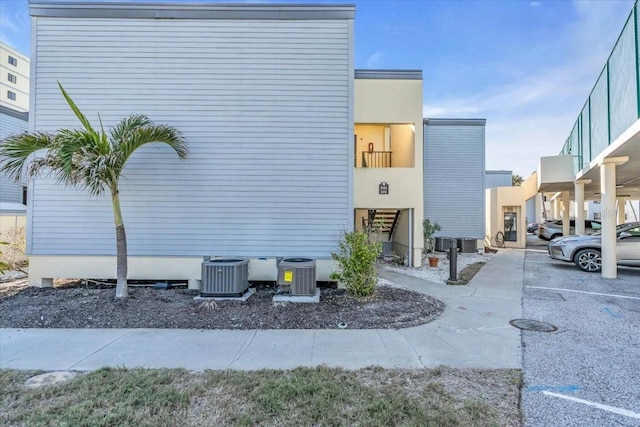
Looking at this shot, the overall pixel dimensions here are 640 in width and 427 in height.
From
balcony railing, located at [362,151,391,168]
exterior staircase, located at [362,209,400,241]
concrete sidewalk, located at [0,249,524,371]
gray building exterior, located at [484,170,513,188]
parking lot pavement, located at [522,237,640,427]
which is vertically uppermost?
gray building exterior, located at [484,170,513,188]

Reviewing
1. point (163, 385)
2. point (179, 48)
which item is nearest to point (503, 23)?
point (179, 48)

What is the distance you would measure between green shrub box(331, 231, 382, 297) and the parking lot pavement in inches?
105

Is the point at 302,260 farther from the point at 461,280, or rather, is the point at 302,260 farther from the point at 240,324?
the point at 461,280

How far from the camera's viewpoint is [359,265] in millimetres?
6195

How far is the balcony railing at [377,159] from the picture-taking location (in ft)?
37.4

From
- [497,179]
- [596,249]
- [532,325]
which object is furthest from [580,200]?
[532,325]

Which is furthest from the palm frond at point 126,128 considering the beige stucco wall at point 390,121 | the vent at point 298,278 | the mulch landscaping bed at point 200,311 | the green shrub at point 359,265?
the beige stucco wall at point 390,121

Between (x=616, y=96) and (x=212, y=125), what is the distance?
396 inches

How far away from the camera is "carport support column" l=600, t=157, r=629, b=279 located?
845 centimetres

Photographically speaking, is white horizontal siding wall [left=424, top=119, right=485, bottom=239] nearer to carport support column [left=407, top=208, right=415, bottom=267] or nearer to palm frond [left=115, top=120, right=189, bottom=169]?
carport support column [left=407, top=208, right=415, bottom=267]

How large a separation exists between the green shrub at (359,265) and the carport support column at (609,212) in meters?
6.84

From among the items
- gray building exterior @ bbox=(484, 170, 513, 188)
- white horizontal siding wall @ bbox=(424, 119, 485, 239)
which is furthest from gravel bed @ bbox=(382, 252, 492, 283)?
gray building exterior @ bbox=(484, 170, 513, 188)

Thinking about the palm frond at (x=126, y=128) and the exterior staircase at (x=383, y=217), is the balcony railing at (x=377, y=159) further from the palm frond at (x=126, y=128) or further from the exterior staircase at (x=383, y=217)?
the palm frond at (x=126, y=128)

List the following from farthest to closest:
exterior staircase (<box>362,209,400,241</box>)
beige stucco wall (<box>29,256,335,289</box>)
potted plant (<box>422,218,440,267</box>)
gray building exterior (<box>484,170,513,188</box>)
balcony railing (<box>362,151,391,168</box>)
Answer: gray building exterior (<box>484,170,513,188</box>) < potted plant (<box>422,218,440,267</box>) < exterior staircase (<box>362,209,400,241</box>) < balcony railing (<box>362,151,391,168</box>) < beige stucco wall (<box>29,256,335,289</box>)
